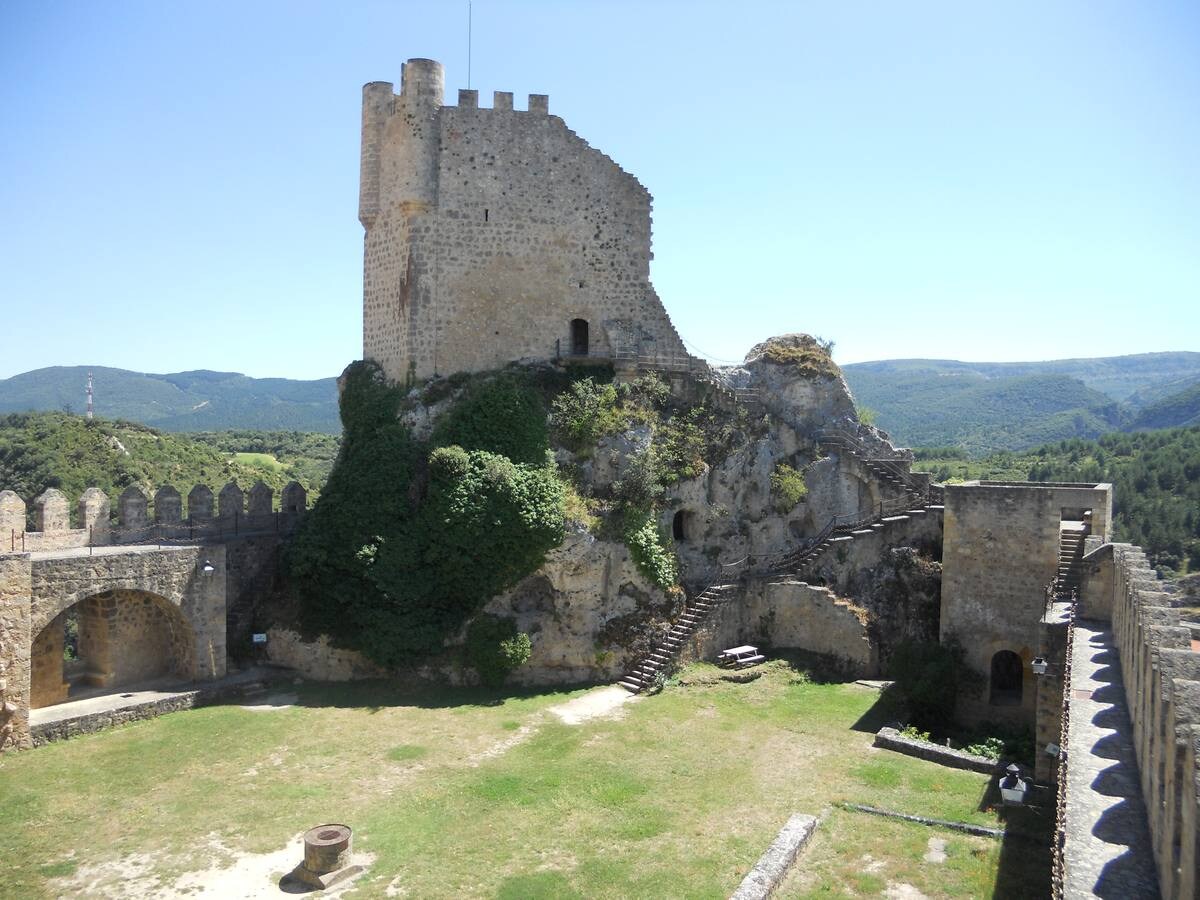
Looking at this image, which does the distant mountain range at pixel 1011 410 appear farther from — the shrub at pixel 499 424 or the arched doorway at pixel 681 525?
the shrub at pixel 499 424

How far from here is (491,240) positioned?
83.9 feet

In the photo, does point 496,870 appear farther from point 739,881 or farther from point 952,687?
point 952,687

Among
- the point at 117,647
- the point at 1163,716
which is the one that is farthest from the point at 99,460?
the point at 1163,716

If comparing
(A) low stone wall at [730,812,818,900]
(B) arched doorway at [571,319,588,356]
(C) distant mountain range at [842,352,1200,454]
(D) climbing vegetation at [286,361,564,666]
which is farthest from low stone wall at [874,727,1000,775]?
(C) distant mountain range at [842,352,1200,454]

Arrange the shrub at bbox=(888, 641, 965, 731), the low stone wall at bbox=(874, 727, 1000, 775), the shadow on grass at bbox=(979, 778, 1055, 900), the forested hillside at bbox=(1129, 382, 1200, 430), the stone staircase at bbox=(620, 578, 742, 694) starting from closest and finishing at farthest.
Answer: the shadow on grass at bbox=(979, 778, 1055, 900)
the low stone wall at bbox=(874, 727, 1000, 775)
the shrub at bbox=(888, 641, 965, 731)
the stone staircase at bbox=(620, 578, 742, 694)
the forested hillside at bbox=(1129, 382, 1200, 430)

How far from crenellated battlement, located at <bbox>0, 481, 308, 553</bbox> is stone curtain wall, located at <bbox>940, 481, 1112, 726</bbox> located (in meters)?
17.1

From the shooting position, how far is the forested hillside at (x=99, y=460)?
3494cm

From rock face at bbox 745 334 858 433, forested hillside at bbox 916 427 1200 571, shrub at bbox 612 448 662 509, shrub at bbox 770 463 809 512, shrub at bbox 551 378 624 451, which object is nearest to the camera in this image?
shrub at bbox 612 448 662 509

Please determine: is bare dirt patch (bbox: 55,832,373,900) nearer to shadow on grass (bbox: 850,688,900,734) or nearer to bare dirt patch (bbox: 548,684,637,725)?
bare dirt patch (bbox: 548,684,637,725)

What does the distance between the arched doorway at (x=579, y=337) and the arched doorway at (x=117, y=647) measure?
13.0m

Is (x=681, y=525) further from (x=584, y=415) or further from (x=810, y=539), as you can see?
(x=584, y=415)

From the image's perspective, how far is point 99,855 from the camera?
42.1 ft

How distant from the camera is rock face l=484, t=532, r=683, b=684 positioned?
21.2 meters

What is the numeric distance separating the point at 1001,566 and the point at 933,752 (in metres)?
6.09
